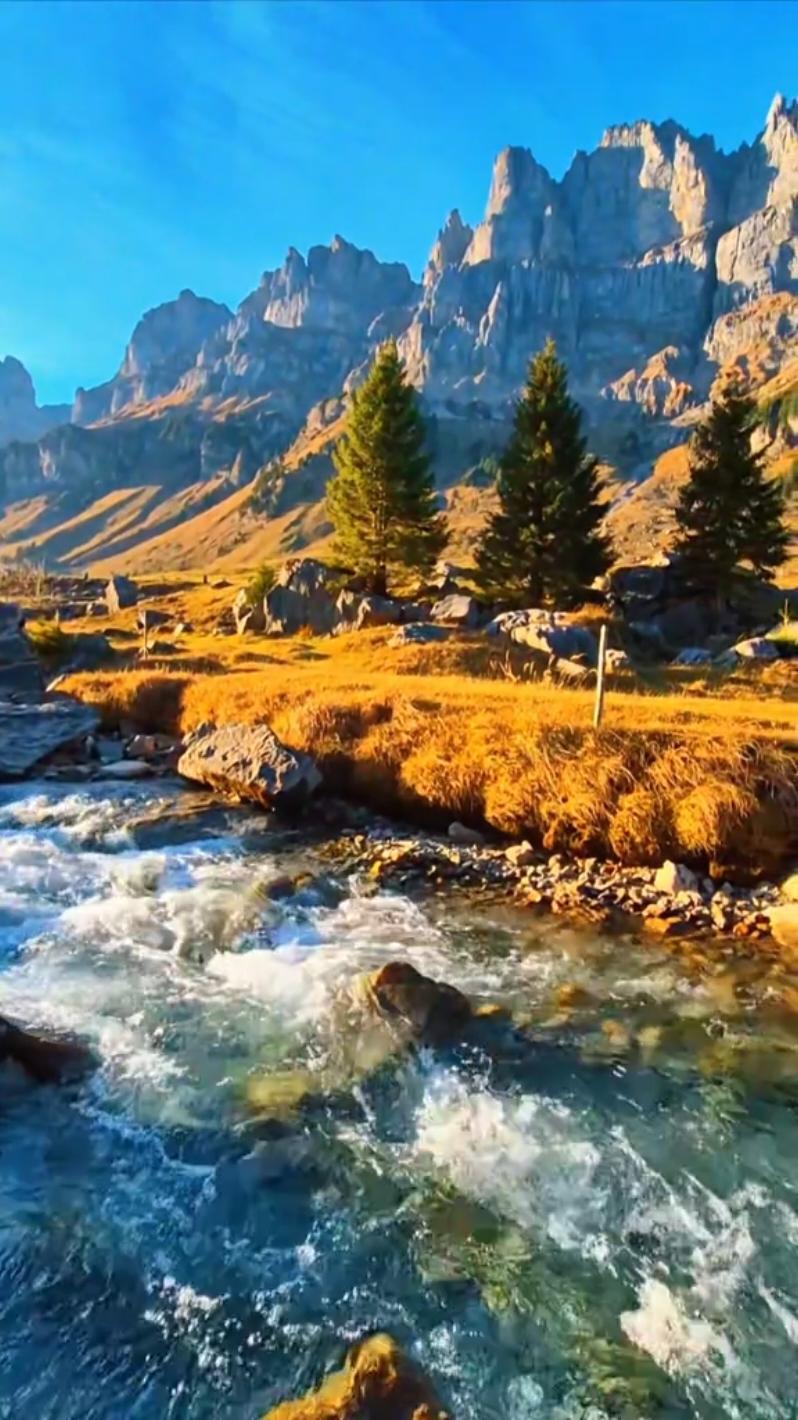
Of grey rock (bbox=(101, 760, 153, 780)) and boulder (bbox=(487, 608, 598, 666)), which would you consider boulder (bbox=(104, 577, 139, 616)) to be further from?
grey rock (bbox=(101, 760, 153, 780))

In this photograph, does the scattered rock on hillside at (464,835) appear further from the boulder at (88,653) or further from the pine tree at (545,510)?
the pine tree at (545,510)

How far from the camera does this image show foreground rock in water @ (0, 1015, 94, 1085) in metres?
10.2

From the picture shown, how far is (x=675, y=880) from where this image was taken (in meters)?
15.7

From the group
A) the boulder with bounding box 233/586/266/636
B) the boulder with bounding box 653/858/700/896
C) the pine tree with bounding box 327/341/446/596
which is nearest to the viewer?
the boulder with bounding box 653/858/700/896

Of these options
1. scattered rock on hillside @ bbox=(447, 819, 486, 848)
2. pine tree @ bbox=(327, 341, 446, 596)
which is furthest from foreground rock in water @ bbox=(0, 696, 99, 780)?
pine tree @ bbox=(327, 341, 446, 596)

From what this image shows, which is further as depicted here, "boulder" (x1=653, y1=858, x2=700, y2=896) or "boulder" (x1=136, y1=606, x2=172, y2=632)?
"boulder" (x1=136, y1=606, x2=172, y2=632)

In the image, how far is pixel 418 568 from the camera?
52.6 m

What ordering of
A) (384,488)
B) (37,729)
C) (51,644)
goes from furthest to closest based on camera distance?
(384,488)
(51,644)
(37,729)

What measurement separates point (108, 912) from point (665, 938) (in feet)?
31.4

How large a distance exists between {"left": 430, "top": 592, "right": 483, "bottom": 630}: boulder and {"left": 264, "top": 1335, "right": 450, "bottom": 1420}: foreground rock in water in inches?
1360

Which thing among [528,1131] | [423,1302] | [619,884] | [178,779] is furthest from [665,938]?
[178,779]

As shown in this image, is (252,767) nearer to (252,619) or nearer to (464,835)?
(464,835)

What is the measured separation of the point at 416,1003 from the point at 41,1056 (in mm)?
4598

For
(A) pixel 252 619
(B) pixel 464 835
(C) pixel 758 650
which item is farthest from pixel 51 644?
(C) pixel 758 650
